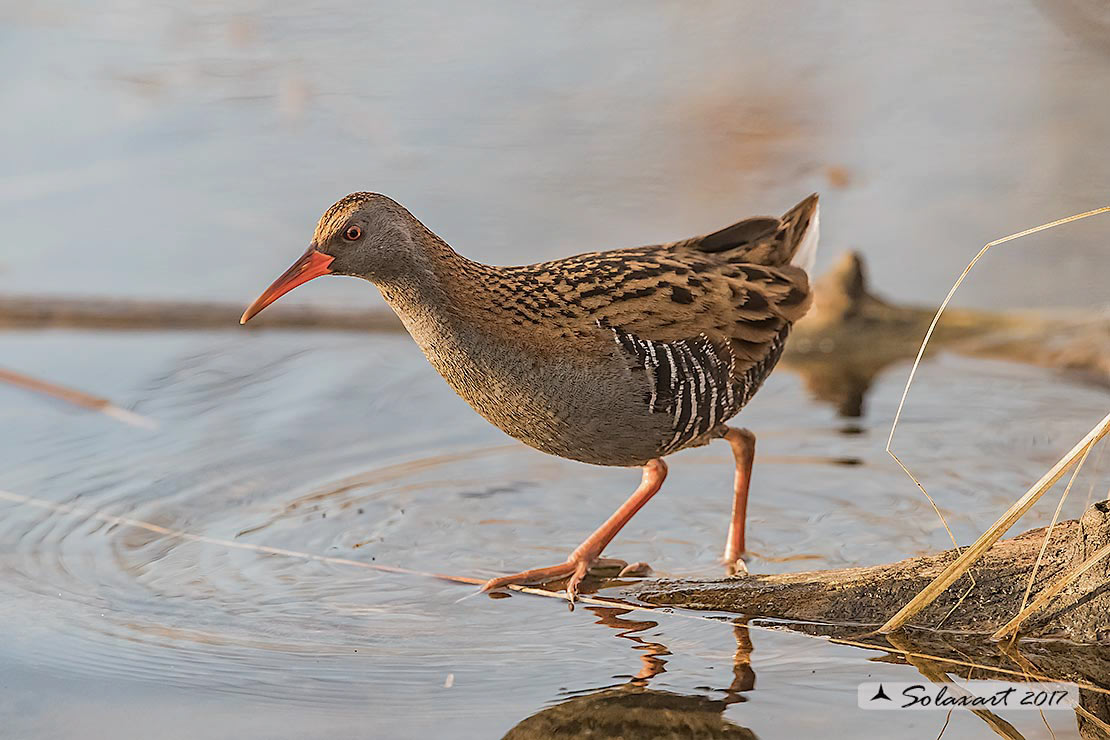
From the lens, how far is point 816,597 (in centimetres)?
425

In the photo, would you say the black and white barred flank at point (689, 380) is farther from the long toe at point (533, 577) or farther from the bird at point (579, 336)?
the long toe at point (533, 577)

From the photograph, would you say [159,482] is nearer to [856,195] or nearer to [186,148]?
[186,148]

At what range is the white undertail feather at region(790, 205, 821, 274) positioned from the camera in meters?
5.50

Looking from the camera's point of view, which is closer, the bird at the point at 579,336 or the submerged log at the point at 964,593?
the submerged log at the point at 964,593

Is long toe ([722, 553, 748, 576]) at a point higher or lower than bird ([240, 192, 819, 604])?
lower

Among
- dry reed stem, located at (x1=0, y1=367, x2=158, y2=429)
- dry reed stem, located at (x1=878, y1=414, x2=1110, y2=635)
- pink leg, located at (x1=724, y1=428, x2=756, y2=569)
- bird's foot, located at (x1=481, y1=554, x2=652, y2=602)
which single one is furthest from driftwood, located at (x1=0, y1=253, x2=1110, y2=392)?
dry reed stem, located at (x1=878, y1=414, x2=1110, y2=635)

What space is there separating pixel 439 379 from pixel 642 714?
3088 millimetres

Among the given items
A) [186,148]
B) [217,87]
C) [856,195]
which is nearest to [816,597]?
[856,195]

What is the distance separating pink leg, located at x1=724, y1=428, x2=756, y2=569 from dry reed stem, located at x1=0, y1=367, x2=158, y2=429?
232 centimetres

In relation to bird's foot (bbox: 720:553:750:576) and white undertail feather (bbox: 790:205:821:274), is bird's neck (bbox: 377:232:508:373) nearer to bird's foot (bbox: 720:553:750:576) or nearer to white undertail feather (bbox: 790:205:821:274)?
bird's foot (bbox: 720:553:750:576)

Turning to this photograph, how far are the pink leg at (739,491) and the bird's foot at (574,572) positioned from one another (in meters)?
0.29

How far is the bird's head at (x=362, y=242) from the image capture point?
14.5 ft

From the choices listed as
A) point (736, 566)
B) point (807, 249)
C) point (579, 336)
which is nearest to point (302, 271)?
point (579, 336)

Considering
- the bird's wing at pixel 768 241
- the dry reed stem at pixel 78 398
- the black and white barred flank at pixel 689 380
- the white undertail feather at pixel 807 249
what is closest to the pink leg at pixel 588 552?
the black and white barred flank at pixel 689 380
